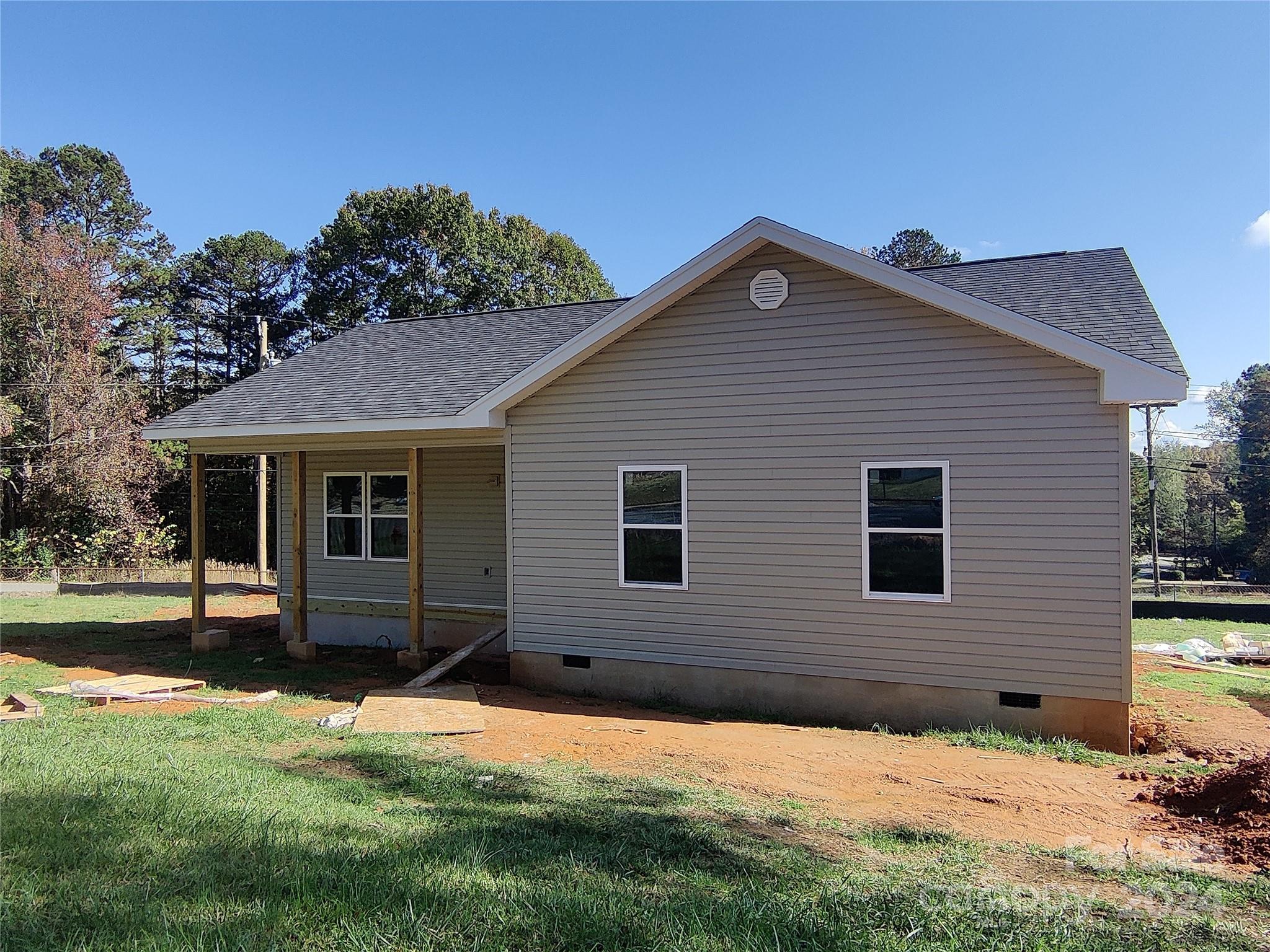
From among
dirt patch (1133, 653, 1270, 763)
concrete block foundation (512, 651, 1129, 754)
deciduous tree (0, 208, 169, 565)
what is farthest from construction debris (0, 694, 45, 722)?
deciduous tree (0, 208, 169, 565)

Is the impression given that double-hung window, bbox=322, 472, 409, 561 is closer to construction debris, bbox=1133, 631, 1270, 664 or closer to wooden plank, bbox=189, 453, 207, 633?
wooden plank, bbox=189, 453, 207, 633

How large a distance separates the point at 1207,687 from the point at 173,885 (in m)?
12.7

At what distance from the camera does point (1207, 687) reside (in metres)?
11.1

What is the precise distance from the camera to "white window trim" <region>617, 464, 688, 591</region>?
949 cm

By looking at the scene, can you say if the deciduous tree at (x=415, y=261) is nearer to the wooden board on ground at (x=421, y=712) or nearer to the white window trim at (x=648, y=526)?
the white window trim at (x=648, y=526)

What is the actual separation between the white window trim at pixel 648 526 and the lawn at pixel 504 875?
143 inches

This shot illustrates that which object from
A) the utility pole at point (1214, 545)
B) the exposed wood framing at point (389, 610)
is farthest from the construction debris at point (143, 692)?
the utility pole at point (1214, 545)

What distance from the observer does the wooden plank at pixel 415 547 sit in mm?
10914

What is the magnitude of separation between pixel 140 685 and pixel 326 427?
154 inches

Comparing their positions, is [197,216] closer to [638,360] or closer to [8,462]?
[8,462]

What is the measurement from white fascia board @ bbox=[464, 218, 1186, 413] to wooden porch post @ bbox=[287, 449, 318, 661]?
3704 millimetres

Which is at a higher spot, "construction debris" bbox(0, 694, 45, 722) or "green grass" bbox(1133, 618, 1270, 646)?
"construction debris" bbox(0, 694, 45, 722)

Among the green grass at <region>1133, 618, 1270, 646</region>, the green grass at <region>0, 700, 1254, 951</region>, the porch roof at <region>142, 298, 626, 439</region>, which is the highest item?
the porch roof at <region>142, 298, 626, 439</region>

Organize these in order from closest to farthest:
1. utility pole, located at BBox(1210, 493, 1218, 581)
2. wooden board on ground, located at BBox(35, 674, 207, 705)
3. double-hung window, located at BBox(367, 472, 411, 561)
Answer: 1. wooden board on ground, located at BBox(35, 674, 207, 705)
2. double-hung window, located at BBox(367, 472, 411, 561)
3. utility pole, located at BBox(1210, 493, 1218, 581)
